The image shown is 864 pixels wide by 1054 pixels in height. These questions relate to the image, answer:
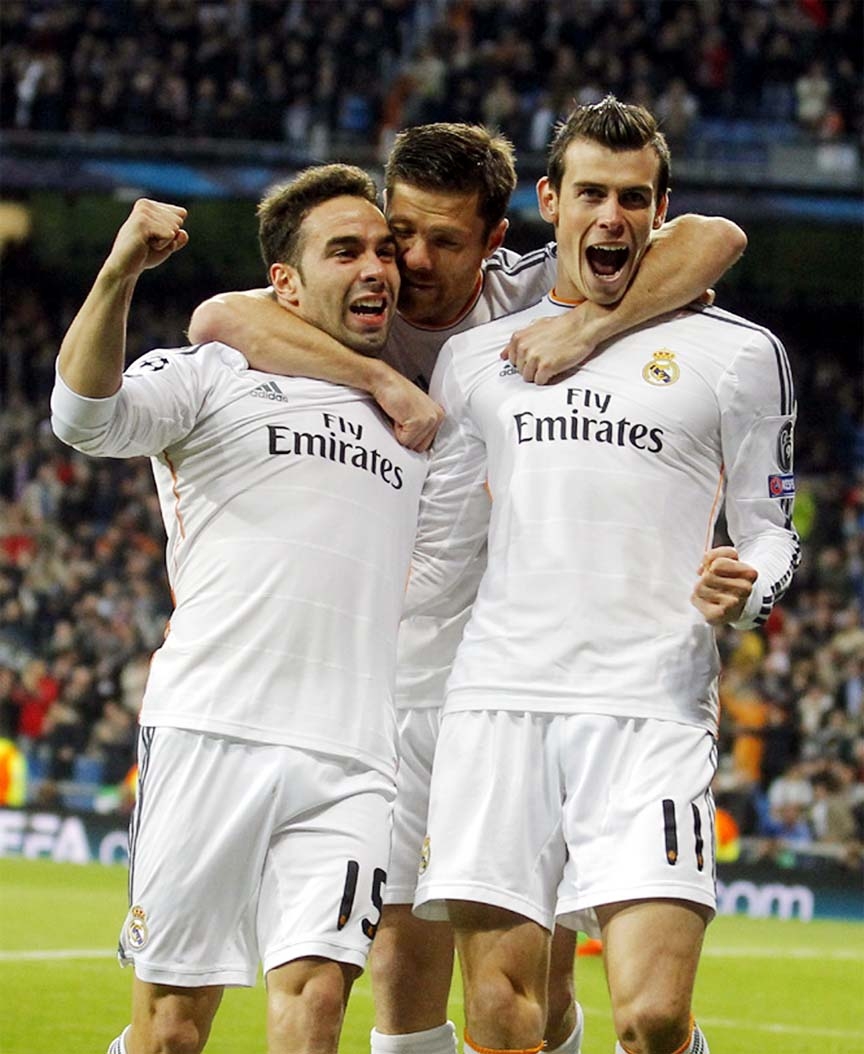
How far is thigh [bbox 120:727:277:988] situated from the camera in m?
4.07

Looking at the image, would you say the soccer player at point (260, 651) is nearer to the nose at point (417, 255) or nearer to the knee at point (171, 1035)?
the knee at point (171, 1035)

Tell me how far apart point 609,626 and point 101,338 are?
1314mm

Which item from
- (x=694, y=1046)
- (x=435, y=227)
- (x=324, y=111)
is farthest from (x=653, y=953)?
(x=324, y=111)

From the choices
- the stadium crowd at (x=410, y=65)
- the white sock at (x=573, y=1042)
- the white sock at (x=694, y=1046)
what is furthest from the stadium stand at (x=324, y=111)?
the white sock at (x=694, y=1046)

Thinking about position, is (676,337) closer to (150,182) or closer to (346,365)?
(346,365)

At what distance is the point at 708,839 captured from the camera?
4.13 metres

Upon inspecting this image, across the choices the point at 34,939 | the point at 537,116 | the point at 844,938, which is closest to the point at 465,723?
the point at 34,939

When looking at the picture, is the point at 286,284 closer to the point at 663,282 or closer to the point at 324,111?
the point at 663,282

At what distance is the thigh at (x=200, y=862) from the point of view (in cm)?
407

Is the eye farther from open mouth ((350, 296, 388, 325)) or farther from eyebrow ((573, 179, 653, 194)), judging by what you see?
open mouth ((350, 296, 388, 325))

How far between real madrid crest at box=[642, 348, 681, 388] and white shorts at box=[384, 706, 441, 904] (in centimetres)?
108

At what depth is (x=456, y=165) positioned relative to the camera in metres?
4.68

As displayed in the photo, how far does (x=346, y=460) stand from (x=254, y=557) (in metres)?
0.33

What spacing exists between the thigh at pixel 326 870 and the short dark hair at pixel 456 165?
1.51m
